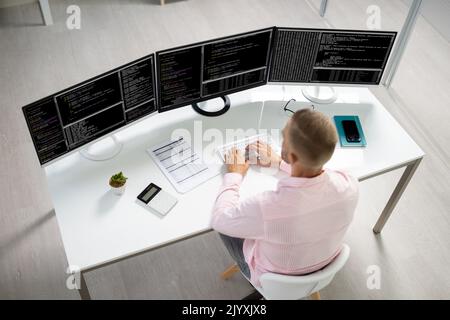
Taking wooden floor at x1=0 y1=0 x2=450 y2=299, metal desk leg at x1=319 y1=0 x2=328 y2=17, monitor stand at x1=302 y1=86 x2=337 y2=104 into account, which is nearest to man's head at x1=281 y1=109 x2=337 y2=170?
monitor stand at x1=302 y1=86 x2=337 y2=104

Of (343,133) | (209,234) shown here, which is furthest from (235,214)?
(209,234)

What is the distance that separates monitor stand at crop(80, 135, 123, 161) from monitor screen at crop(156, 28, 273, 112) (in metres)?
0.26

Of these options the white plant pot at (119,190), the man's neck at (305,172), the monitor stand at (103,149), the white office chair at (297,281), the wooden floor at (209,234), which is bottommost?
the wooden floor at (209,234)

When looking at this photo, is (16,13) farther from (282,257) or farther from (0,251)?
(282,257)

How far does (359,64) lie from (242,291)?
4.22 feet

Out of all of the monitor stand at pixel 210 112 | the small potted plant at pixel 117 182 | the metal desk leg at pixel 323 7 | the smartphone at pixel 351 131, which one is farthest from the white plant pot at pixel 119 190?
the metal desk leg at pixel 323 7

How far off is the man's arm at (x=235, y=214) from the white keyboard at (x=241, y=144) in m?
0.17

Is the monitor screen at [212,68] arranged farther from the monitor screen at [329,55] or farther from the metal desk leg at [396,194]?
the metal desk leg at [396,194]

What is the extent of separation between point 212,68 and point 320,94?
0.63 meters

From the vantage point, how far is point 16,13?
4.01 metres

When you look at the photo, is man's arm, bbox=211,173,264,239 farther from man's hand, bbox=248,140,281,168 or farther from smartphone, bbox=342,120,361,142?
smartphone, bbox=342,120,361,142

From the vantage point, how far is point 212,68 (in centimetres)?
223

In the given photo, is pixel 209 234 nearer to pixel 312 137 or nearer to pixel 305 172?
pixel 305 172

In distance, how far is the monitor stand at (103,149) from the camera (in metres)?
2.14
